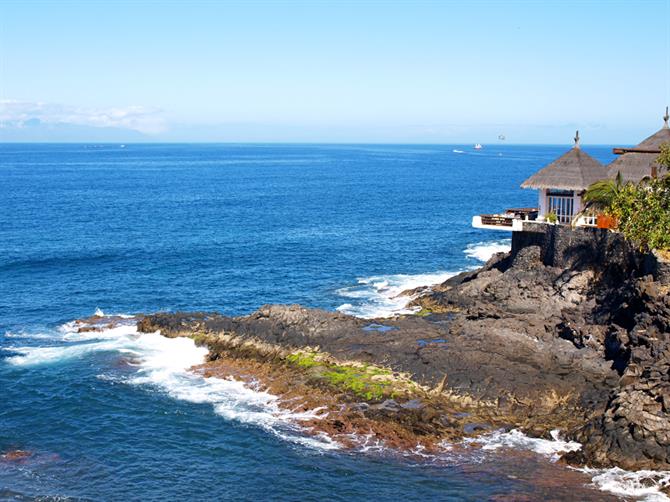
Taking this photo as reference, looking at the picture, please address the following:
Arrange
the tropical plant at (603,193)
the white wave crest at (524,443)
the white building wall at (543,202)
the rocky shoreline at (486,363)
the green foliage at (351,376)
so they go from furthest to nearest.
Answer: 1. the white building wall at (543,202)
2. the tropical plant at (603,193)
3. the green foliage at (351,376)
4. the rocky shoreline at (486,363)
5. the white wave crest at (524,443)

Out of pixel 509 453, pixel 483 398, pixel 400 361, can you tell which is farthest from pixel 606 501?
pixel 400 361

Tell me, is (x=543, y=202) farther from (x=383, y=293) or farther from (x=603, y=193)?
(x=383, y=293)

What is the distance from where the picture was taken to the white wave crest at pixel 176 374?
36.9 meters

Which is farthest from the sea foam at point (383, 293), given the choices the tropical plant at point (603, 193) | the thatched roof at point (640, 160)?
the thatched roof at point (640, 160)

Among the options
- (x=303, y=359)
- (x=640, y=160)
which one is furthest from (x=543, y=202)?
(x=303, y=359)

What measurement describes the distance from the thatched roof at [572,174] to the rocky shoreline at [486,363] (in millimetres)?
6741

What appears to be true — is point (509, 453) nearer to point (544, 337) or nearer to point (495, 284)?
point (544, 337)

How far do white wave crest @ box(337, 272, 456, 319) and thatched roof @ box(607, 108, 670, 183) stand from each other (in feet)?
56.0

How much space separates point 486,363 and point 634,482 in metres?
11.4

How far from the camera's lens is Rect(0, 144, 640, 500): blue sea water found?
102 ft

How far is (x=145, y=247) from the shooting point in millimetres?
82750

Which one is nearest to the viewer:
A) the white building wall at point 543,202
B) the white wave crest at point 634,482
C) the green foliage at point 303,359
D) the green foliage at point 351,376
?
the white wave crest at point 634,482

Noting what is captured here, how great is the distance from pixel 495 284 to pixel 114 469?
30.8 metres

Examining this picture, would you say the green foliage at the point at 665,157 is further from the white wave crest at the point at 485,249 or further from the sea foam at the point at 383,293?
the white wave crest at the point at 485,249
